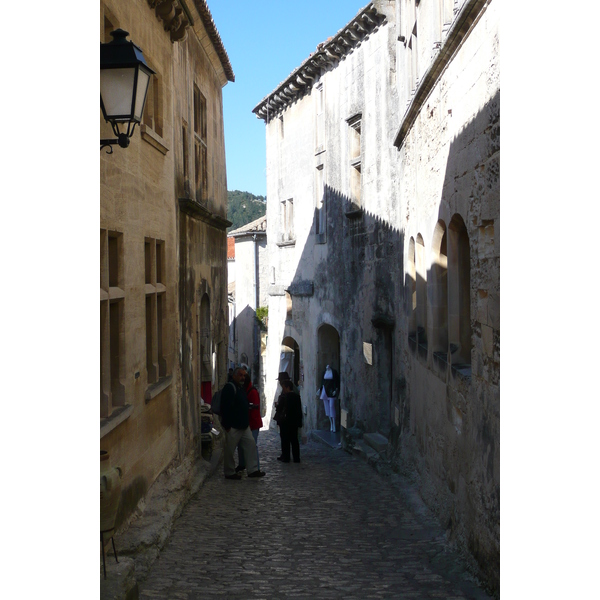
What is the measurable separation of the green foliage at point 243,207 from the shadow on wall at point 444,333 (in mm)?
83214

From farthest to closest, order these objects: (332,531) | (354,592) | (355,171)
A: 1. (355,171)
2. (332,531)
3. (354,592)

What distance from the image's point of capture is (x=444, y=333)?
28.9 feet

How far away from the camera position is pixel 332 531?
26.1 feet

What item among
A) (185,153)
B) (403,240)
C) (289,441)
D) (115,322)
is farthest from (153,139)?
→ (289,441)

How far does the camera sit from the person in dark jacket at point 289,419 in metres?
12.4

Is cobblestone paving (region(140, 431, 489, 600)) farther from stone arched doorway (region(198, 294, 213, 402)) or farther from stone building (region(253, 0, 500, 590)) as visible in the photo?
stone arched doorway (region(198, 294, 213, 402))

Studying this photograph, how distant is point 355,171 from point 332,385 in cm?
509

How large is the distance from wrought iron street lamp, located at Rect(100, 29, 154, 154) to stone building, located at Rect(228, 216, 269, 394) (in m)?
25.0

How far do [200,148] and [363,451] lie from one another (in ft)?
20.3

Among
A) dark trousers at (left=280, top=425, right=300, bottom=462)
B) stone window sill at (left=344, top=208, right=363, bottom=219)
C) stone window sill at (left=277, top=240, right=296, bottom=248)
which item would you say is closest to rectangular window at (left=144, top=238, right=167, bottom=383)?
dark trousers at (left=280, top=425, right=300, bottom=462)

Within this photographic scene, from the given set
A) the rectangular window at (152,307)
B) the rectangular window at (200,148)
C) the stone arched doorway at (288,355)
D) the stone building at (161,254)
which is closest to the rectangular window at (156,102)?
the stone building at (161,254)

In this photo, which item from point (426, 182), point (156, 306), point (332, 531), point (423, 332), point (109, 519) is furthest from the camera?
point (423, 332)

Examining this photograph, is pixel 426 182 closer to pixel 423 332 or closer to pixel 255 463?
pixel 423 332

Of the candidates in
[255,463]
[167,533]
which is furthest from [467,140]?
[255,463]
